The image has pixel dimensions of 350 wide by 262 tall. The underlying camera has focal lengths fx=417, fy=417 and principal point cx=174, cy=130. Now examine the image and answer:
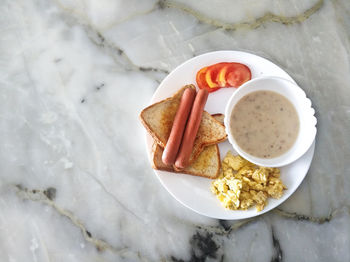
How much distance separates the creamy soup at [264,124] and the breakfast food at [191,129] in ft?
0.56

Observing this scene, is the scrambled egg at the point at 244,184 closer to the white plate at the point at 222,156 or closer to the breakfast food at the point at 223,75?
the white plate at the point at 222,156

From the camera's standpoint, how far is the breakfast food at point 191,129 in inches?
83.4

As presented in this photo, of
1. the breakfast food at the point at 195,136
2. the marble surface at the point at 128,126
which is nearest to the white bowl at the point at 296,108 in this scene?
the breakfast food at the point at 195,136

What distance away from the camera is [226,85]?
7.34 ft

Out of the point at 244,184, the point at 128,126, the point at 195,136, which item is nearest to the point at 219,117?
the point at 195,136

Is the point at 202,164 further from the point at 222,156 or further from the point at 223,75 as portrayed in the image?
the point at 223,75

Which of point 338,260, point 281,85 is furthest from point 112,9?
point 338,260

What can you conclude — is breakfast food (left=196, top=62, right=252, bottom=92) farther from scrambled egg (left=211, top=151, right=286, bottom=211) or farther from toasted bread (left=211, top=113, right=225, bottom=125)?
scrambled egg (left=211, top=151, right=286, bottom=211)

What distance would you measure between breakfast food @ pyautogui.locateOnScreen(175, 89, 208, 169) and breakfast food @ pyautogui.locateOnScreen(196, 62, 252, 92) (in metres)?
0.10

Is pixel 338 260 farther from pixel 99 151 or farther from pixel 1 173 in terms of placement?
pixel 1 173

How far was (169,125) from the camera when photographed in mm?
2225

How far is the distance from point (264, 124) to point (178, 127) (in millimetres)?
438

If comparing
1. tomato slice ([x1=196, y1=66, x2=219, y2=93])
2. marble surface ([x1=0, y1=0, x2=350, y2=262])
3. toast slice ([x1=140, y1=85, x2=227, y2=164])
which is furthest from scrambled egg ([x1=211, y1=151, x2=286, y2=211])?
tomato slice ([x1=196, y1=66, x2=219, y2=93])

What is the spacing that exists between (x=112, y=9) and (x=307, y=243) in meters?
1.78
